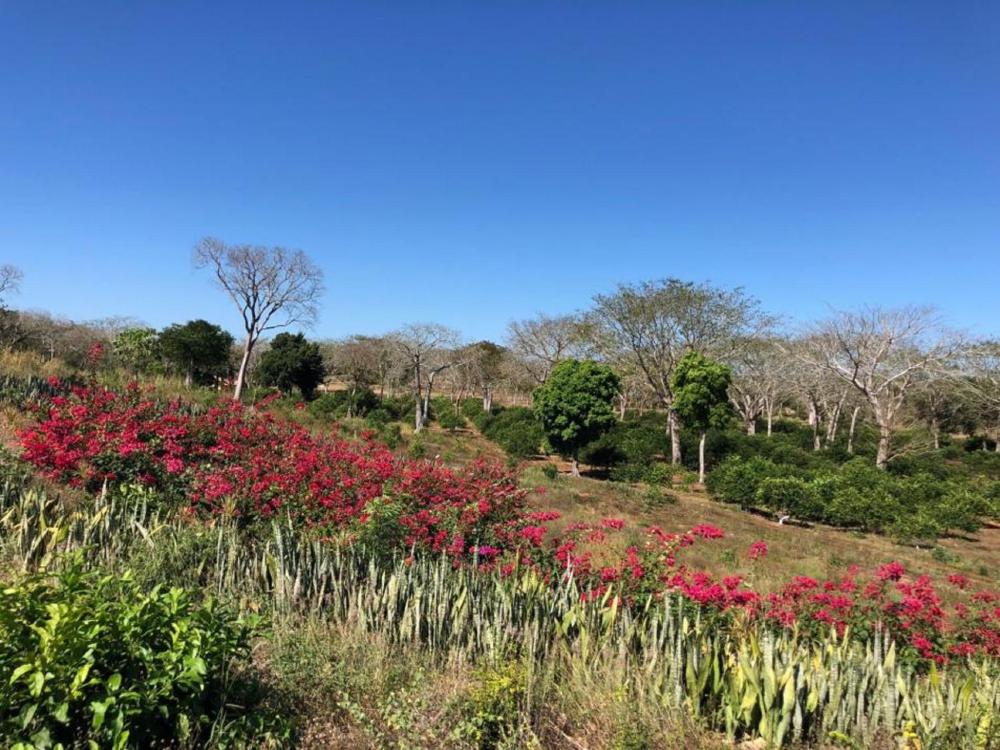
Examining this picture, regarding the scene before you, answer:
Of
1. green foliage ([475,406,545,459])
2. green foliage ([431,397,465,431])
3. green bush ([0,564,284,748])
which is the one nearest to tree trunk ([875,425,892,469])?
green foliage ([475,406,545,459])

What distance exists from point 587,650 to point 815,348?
3065 cm

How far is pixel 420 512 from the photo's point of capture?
243 inches

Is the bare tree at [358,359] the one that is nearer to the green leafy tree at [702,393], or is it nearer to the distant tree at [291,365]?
the distant tree at [291,365]

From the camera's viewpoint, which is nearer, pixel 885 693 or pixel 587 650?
pixel 885 693

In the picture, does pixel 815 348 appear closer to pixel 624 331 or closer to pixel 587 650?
pixel 624 331

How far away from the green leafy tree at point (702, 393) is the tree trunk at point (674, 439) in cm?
236

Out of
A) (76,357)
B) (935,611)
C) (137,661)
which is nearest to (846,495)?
(935,611)

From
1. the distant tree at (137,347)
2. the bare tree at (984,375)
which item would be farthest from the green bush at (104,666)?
the bare tree at (984,375)

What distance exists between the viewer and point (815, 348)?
29109 millimetres

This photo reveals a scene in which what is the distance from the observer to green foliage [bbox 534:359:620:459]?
20688 millimetres

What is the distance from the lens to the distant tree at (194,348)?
31719mm

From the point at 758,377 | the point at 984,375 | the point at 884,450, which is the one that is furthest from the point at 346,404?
the point at 984,375

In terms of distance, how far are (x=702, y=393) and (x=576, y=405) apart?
196 inches

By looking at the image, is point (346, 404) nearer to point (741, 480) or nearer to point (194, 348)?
point (194, 348)
